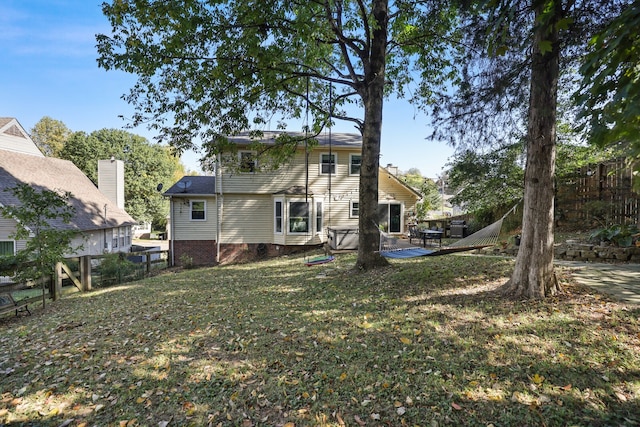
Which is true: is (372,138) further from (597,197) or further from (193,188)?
(193,188)

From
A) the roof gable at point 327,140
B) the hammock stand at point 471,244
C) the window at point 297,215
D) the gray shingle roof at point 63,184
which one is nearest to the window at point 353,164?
the roof gable at point 327,140

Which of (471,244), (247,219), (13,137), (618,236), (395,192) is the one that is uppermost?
(13,137)

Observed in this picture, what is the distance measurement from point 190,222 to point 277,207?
4.64m

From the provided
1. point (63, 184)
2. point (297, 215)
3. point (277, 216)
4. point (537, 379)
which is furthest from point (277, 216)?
point (63, 184)

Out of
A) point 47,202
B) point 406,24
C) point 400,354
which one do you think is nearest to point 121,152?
point 47,202

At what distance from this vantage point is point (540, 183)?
4.51m

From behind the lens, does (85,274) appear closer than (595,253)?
No

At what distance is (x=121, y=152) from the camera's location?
107ft

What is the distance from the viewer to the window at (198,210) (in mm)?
15555

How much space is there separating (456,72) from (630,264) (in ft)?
20.1

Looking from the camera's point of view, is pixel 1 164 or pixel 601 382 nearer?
pixel 601 382

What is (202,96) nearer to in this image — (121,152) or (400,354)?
(400,354)

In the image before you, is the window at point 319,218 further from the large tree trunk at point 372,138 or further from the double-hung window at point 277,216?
the large tree trunk at point 372,138

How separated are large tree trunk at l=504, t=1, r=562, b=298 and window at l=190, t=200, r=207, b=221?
14.2 metres
